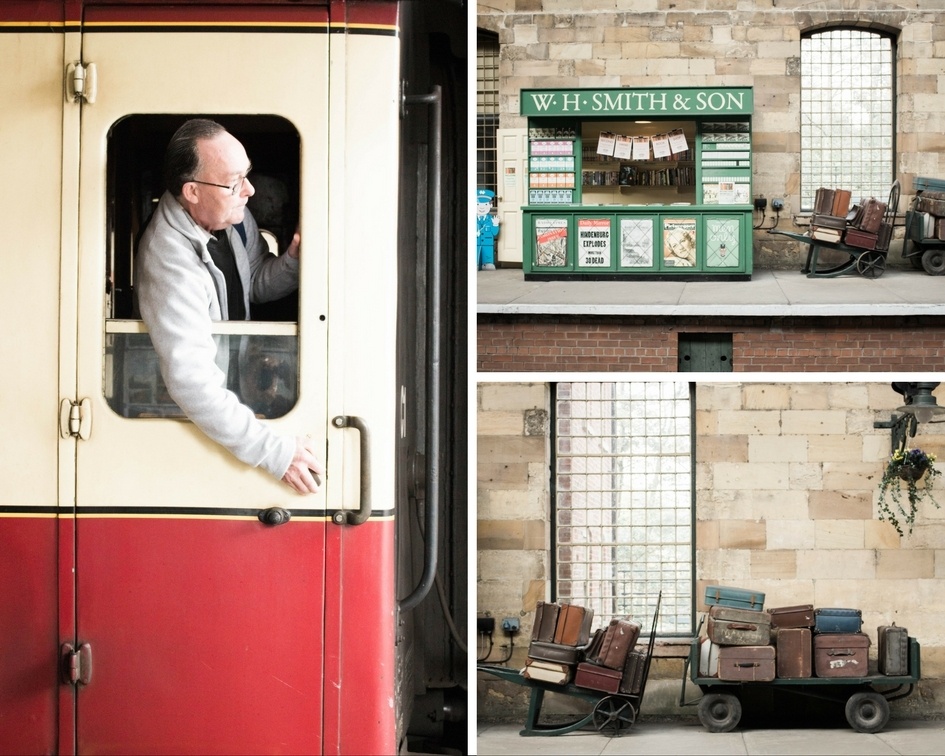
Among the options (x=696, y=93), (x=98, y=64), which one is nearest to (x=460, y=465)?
(x=98, y=64)

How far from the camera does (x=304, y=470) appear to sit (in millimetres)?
2357

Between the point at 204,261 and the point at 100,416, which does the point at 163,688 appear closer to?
the point at 100,416

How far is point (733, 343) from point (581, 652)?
239 centimetres

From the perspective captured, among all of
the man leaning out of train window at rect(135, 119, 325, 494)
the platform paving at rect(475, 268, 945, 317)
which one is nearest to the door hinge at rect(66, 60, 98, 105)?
the man leaning out of train window at rect(135, 119, 325, 494)

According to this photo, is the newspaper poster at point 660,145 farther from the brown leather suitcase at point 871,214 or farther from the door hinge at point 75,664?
the door hinge at point 75,664

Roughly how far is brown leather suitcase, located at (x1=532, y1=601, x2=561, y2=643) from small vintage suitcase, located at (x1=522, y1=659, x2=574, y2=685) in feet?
0.48

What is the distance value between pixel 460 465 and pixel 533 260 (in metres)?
1.96

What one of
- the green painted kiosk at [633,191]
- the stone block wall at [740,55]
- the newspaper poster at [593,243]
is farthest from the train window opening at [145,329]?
the newspaper poster at [593,243]

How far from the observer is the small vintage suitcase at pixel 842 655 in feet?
20.4

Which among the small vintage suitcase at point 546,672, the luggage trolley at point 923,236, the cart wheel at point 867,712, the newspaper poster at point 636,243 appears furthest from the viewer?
the cart wheel at point 867,712

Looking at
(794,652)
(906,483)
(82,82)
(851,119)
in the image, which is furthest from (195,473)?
(906,483)

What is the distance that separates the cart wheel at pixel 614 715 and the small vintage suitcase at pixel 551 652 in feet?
1.09

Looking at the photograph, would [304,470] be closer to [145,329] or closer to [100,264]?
[145,329]

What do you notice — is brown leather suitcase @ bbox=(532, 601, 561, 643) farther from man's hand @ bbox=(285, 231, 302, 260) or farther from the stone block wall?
man's hand @ bbox=(285, 231, 302, 260)
